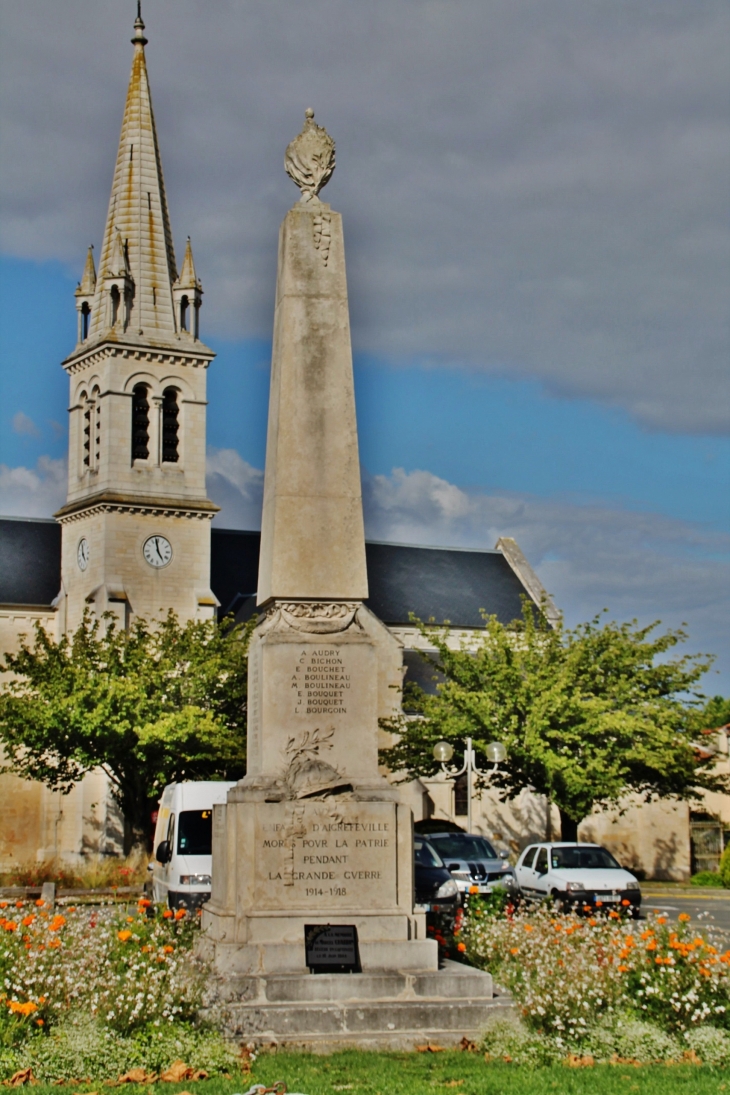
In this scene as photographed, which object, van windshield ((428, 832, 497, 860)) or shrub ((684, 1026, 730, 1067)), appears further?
van windshield ((428, 832, 497, 860))

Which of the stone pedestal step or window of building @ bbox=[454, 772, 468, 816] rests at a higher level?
window of building @ bbox=[454, 772, 468, 816]

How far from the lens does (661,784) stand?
38.2 meters

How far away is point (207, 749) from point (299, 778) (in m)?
24.3

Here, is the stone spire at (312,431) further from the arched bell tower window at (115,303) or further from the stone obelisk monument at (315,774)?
the arched bell tower window at (115,303)

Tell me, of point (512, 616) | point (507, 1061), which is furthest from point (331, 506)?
point (512, 616)

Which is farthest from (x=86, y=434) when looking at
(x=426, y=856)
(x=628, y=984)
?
(x=628, y=984)

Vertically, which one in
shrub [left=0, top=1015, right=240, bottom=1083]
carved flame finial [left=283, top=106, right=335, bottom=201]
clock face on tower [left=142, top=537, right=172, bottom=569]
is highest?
clock face on tower [left=142, top=537, right=172, bottom=569]

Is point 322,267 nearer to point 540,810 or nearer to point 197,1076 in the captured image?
point 197,1076

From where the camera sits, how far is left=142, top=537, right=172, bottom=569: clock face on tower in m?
49.4

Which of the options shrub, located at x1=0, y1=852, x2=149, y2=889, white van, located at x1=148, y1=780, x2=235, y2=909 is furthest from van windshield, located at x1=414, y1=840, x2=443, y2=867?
shrub, located at x1=0, y1=852, x2=149, y2=889

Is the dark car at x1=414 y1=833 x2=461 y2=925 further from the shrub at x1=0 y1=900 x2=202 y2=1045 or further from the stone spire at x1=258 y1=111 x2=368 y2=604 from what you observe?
the shrub at x1=0 y1=900 x2=202 y2=1045

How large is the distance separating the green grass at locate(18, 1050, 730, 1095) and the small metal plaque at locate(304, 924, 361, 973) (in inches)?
50.8

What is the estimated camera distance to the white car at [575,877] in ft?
84.0

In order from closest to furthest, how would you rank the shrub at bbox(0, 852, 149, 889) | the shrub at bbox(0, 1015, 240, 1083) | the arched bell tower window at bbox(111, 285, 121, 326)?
the shrub at bbox(0, 1015, 240, 1083)
the shrub at bbox(0, 852, 149, 889)
the arched bell tower window at bbox(111, 285, 121, 326)
